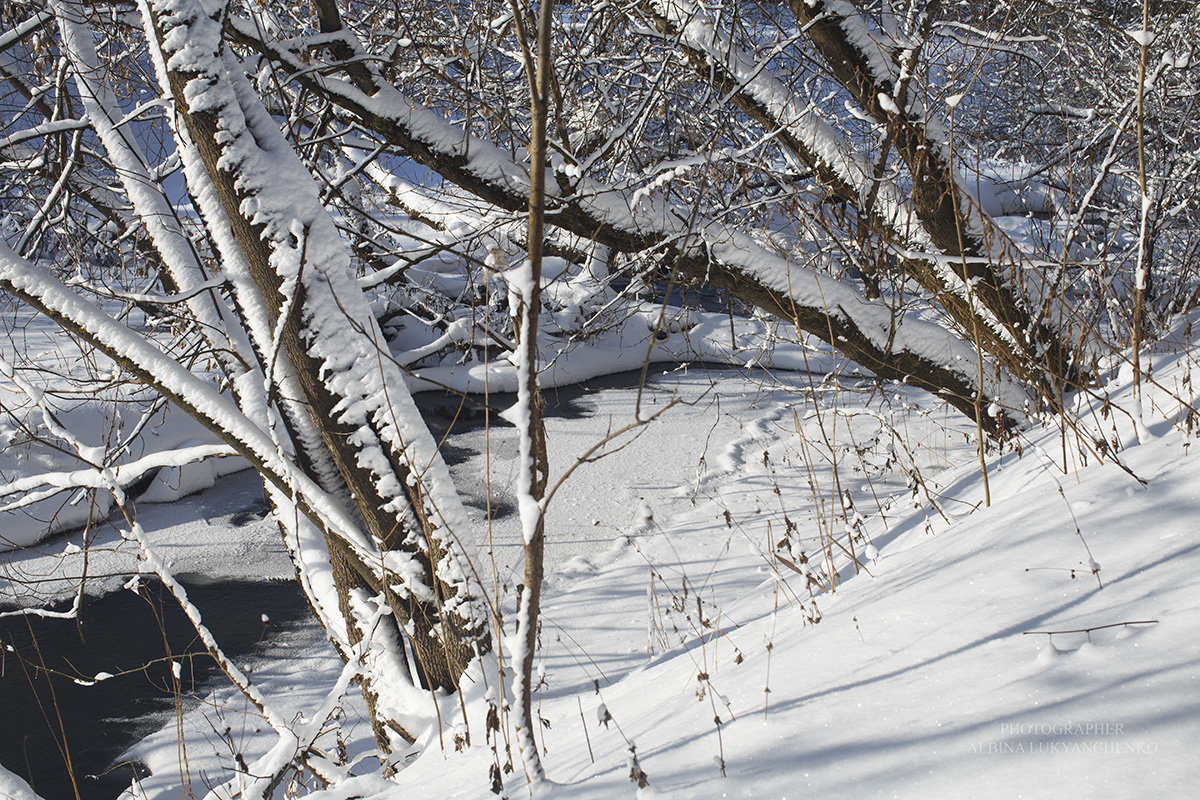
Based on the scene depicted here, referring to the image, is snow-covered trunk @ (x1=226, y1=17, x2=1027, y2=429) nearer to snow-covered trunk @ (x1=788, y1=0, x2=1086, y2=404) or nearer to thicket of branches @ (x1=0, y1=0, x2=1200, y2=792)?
thicket of branches @ (x1=0, y1=0, x2=1200, y2=792)

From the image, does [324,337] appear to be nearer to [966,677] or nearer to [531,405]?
[531,405]

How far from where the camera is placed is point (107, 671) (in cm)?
438

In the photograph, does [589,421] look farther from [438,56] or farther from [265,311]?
[265,311]

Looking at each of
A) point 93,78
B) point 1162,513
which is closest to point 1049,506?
point 1162,513

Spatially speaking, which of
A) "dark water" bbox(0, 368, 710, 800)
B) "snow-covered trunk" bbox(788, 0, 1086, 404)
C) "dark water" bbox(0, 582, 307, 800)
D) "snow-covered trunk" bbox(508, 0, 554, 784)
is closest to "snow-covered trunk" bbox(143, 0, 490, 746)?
"snow-covered trunk" bbox(508, 0, 554, 784)

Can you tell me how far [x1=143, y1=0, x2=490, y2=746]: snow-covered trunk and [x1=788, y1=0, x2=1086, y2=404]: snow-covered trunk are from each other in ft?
7.69

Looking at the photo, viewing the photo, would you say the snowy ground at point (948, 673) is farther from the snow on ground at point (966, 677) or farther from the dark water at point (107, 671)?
the dark water at point (107, 671)

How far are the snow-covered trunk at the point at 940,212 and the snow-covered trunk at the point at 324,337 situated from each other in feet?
7.69

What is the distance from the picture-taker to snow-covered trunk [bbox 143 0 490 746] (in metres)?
2.27

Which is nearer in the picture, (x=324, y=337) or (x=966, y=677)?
(x=966, y=677)

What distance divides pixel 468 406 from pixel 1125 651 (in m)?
8.55

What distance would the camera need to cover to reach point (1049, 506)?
183cm

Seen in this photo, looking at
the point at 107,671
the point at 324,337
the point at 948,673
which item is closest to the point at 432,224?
the point at 324,337

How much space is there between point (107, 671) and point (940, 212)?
5.44 meters
